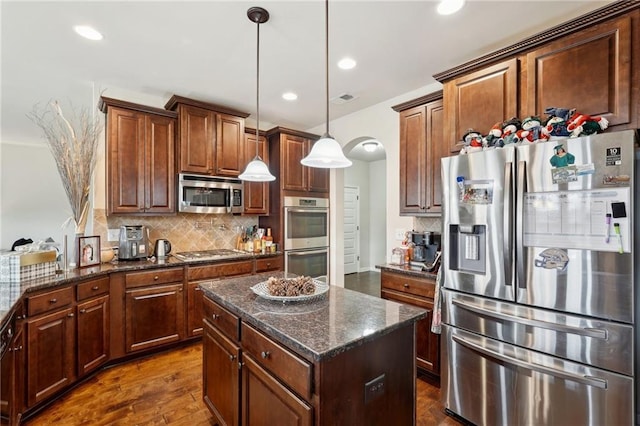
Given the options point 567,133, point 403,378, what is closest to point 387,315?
point 403,378

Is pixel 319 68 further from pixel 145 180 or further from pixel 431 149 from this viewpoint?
pixel 145 180

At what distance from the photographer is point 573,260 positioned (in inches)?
65.1

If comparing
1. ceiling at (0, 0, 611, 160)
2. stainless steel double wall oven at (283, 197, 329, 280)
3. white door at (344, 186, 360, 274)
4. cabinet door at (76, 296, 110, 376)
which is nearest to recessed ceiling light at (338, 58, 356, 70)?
ceiling at (0, 0, 611, 160)

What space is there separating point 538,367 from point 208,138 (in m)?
3.62

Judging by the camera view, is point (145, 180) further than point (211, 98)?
No

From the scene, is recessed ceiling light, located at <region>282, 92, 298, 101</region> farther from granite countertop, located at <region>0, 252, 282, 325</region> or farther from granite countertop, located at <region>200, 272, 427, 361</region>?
granite countertop, located at <region>200, 272, 427, 361</region>

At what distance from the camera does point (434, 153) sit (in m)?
2.86

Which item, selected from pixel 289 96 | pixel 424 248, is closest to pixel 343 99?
pixel 289 96

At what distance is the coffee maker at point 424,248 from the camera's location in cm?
303

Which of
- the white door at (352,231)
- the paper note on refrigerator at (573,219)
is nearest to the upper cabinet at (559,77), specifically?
the paper note on refrigerator at (573,219)

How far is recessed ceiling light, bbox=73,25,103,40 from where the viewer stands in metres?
2.25

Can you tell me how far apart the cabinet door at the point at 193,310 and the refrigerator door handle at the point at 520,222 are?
9.59 feet

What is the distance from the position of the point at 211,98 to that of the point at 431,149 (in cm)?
256

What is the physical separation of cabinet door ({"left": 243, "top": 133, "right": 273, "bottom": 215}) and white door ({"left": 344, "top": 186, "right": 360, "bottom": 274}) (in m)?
3.28
